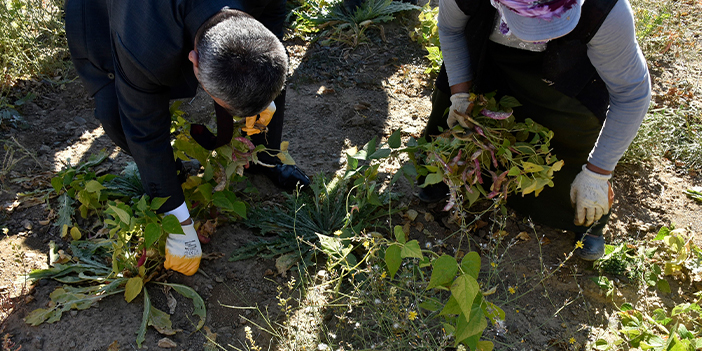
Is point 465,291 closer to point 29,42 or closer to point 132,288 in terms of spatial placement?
point 132,288

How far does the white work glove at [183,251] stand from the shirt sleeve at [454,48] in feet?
4.48

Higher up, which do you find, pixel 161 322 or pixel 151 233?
pixel 151 233

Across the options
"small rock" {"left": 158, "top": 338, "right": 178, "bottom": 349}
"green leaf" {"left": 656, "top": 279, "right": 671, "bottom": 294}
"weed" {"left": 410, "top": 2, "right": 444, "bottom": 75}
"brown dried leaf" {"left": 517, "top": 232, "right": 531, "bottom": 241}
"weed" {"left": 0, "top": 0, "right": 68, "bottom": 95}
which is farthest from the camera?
"weed" {"left": 410, "top": 2, "right": 444, "bottom": 75}

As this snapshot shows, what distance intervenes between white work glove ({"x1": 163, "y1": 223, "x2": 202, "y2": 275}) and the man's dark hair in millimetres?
765

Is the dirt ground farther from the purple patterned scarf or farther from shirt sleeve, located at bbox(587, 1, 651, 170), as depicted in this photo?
the purple patterned scarf

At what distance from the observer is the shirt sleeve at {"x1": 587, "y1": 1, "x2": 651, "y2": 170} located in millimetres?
1521

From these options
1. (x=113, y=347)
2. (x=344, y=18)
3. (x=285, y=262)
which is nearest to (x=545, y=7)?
(x=285, y=262)

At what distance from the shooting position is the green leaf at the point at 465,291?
1365 millimetres

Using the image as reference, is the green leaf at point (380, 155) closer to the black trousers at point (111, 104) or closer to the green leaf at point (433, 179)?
the green leaf at point (433, 179)

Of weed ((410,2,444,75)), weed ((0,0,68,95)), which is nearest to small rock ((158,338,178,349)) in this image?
weed ((0,0,68,95))

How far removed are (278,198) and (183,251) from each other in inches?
27.1

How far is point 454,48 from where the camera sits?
2039mm

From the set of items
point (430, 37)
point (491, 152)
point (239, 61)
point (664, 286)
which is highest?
point (239, 61)

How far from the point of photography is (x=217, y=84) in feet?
4.53
